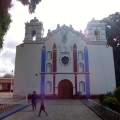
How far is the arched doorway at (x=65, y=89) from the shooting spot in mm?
22109

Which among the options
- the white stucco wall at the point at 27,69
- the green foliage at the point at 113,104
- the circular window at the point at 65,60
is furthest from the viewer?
the circular window at the point at 65,60

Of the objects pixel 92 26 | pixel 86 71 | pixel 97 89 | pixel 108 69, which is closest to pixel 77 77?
pixel 86 71

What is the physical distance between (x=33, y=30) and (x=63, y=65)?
770cm

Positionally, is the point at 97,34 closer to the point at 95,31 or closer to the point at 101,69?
the point at 95,31

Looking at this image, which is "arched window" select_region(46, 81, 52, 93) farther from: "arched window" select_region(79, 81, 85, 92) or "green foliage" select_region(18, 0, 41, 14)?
"green foliage" select_region(18, 0, 41, 14)

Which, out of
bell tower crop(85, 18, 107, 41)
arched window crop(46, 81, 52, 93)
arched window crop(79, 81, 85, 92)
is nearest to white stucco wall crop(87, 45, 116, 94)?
arched window crop(79, 81, 85, 92)

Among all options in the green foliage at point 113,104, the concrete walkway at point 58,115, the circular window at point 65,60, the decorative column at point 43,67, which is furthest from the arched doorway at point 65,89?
the green foliage at point 113,104

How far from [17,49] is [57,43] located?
6.25m

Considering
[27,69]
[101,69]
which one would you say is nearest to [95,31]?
[101,69]

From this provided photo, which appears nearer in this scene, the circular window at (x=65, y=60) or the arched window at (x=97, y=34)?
the circular window at (x=65, y=60)

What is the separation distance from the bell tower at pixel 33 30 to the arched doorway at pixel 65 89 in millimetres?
7776

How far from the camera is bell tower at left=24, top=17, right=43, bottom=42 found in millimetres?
24234

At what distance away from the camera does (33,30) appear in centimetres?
2478

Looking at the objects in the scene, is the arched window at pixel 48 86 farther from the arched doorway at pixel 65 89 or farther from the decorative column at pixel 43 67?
the arched doorway at pixel 65 89
